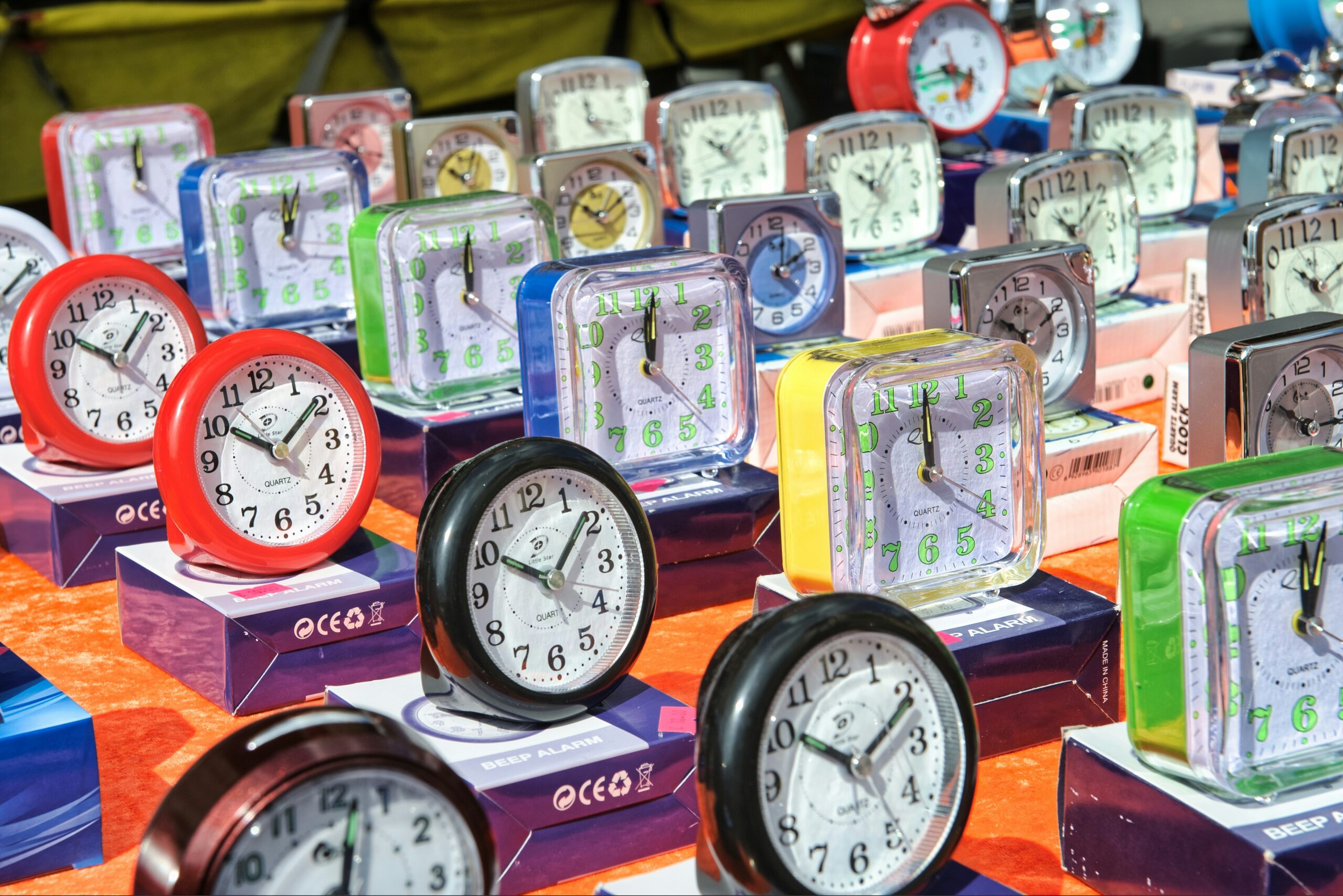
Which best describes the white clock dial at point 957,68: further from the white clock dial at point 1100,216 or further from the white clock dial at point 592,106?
the white clock dial at point 1100,216

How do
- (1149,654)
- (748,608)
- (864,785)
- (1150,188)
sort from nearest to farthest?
(864,785), (1149,654), (748,608), (1150,188)

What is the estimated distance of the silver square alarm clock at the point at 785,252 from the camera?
3660 millimetres

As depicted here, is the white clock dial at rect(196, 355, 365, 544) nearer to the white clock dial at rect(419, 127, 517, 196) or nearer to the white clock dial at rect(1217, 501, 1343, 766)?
the white clock dial at rect(1217, 501, 1343, 766)

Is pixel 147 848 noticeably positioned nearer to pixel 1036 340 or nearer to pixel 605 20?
pixel 1036 340

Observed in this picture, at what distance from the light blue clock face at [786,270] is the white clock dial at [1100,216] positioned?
544 mm

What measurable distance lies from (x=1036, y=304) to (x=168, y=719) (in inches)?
69.7

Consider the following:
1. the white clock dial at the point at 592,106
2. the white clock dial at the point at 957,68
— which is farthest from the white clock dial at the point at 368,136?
the white clock dial at the point at 957,68

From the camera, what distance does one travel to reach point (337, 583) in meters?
2.63

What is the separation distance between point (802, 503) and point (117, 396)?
1451 mm

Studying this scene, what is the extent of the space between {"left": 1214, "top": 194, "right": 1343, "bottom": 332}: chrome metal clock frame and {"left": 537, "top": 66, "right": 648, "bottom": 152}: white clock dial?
7.47 feet

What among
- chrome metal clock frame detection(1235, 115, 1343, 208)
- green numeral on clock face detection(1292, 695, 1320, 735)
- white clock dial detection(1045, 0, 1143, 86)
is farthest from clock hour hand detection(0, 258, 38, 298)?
white clock dial detection(1045, 0, 1143, 86)

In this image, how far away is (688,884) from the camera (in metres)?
1.83

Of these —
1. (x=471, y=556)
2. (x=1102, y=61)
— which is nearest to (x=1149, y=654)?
(x=471, y=556)

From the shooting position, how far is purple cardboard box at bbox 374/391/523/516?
10.7ft
